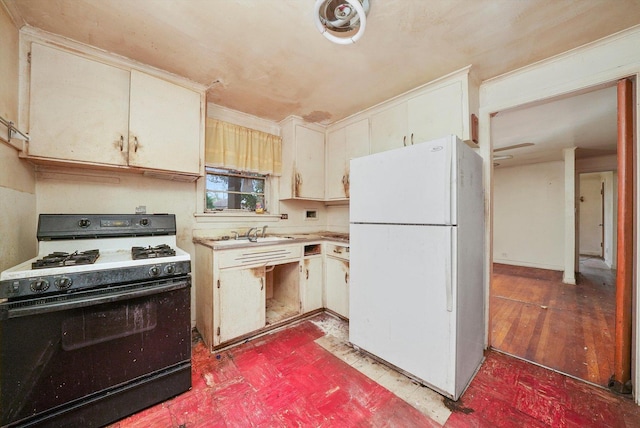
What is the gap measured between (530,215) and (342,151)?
17.0 feet

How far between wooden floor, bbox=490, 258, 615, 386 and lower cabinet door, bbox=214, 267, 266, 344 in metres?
2.26

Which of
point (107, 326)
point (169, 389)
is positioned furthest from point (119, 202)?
point (169, 389)

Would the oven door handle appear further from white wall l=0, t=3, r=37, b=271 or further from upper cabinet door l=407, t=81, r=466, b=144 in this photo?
upper cabinet door l=407, t=81, r=466, b=144

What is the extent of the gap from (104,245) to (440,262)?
8.07 feet

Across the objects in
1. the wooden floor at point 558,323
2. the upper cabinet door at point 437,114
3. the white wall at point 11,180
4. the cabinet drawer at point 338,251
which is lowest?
the wooden floor at point 558,323

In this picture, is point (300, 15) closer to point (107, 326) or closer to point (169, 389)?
point (107, 326)

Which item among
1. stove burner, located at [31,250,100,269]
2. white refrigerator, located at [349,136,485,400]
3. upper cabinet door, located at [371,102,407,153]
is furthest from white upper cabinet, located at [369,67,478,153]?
stove burner, located at [31,250,100,269]

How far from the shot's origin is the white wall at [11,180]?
132 cm

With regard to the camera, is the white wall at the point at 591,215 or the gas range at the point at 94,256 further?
the white wall at the point at 591,215

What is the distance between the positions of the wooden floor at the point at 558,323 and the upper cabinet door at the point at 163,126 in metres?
3.26

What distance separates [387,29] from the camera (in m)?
1.56

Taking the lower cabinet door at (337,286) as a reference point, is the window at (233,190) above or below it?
above

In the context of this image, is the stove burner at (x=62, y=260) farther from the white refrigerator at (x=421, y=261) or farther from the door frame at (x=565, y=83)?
the door frame at (x=565, y=83)

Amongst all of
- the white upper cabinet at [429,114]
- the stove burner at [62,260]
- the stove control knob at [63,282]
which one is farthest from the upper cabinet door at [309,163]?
the stove control knob at [63,282]
